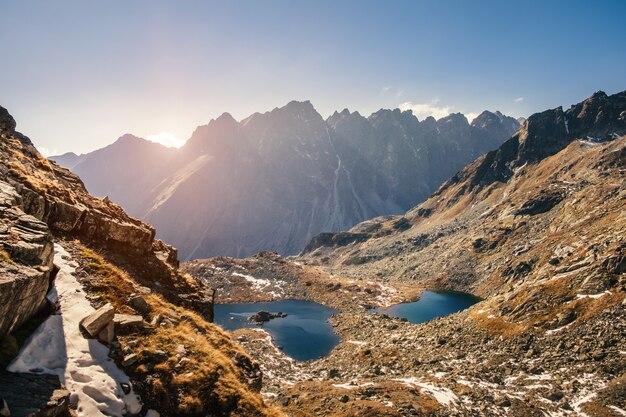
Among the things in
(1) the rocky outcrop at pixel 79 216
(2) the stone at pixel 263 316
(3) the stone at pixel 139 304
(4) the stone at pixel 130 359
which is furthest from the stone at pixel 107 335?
(2) the stone at pixel 263 316

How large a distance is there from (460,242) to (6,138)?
517ft

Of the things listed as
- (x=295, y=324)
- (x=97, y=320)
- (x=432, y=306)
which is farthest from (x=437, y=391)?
(x=432, y=306)

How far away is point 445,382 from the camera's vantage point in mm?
44500

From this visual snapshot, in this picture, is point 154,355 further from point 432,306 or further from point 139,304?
point 432,306

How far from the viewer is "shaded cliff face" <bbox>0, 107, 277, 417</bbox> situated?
49.3 feet

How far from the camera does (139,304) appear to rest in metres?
20.7

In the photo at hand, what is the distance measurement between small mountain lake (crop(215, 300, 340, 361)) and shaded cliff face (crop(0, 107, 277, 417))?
187 feet

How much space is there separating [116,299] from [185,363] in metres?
5.54

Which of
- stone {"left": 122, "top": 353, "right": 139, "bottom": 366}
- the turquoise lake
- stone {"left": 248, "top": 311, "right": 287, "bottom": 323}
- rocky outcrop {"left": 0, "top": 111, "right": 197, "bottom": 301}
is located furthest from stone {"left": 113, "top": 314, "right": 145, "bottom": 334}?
stone {"left": 248, "top": 311, "right": 287, "bottom": 323}

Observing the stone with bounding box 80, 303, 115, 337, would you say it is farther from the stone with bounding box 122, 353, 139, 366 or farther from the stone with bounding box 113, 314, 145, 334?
the stone with bounding box 122, 353, 139, 366

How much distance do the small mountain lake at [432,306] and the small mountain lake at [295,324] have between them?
2025 cm

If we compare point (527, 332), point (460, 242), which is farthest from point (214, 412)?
point (460, 242)

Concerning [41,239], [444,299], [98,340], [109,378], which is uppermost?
[41,239]

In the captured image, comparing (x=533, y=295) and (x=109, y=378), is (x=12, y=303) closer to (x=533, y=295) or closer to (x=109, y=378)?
(x=109, y=378)
